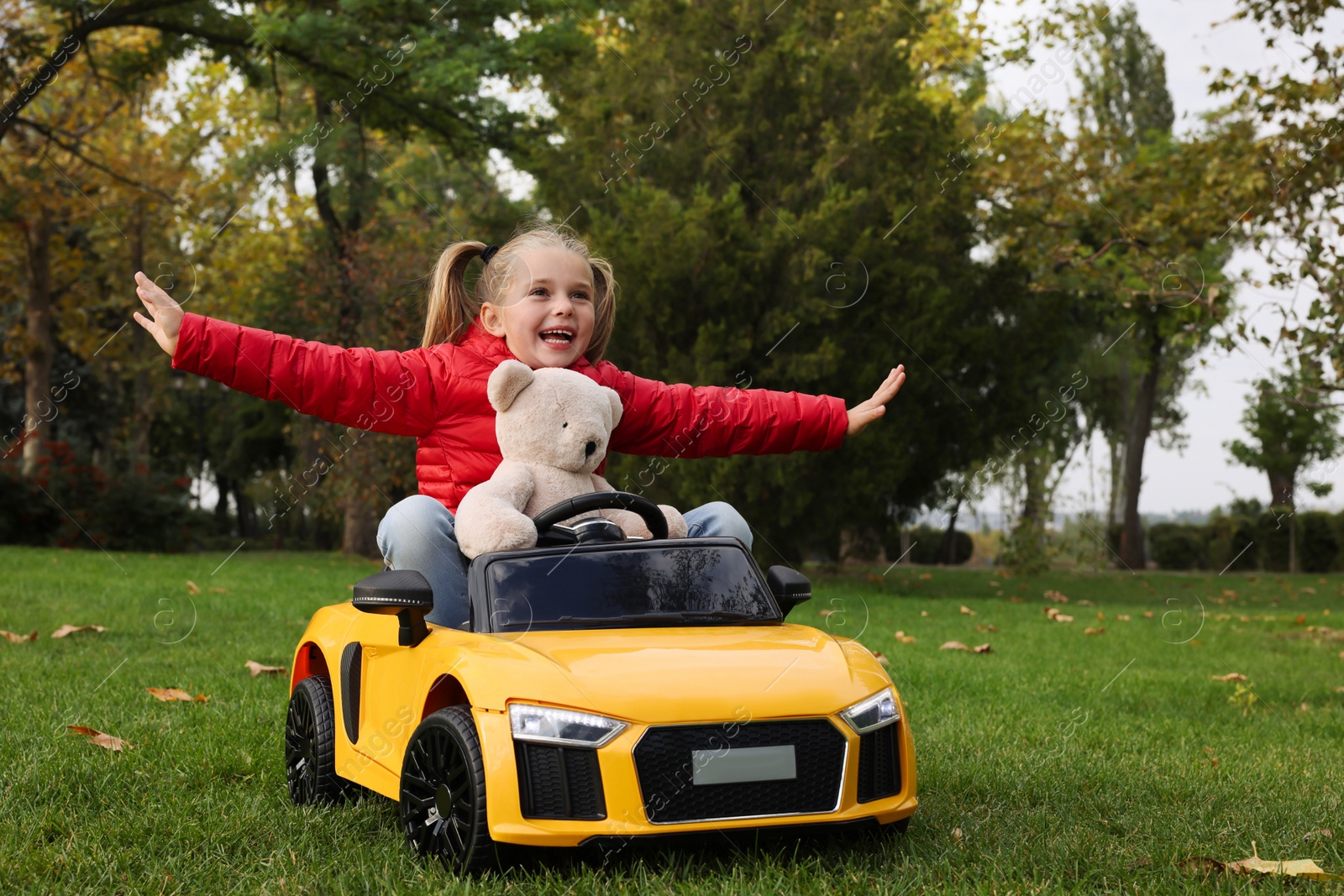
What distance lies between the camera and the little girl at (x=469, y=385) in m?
4.01

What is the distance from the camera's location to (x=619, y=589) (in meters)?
3.69

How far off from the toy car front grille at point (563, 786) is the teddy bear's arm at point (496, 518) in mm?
840

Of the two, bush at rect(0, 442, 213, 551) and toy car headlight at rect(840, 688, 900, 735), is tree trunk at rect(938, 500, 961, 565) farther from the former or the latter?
toy car headlight at rect(840, 688, 900, 735)

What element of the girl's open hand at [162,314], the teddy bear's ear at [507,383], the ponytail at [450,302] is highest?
the ponytail at [450,302]

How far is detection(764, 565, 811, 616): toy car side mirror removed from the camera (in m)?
4.03

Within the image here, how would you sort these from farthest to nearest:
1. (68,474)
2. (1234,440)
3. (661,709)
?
(1234,440) < (68,474) < (661,709)

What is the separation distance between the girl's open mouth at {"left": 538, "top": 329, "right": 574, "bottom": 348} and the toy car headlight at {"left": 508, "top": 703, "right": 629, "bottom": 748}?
5.70 ft

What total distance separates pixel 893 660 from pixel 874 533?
30.9 feet

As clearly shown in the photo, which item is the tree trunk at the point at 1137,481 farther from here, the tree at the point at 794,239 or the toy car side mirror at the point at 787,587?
the toy car side mirror at the point at 787,587

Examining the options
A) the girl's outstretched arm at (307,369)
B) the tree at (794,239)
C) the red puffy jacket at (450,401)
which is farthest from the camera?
the tree at (794,239)

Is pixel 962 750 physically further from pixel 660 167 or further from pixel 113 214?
pixel 113 214

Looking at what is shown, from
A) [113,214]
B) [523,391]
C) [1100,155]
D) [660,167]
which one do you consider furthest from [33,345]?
[523,391]

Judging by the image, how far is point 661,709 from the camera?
3.07 meters

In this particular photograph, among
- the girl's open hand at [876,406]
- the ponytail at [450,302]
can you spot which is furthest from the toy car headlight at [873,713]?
the ponytail at [450,302]
